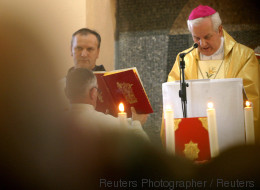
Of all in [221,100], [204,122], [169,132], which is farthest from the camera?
[221,100]

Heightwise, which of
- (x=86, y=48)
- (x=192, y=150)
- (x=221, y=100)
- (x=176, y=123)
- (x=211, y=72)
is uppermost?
(x=86, y=48)

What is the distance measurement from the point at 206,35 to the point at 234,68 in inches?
15.6

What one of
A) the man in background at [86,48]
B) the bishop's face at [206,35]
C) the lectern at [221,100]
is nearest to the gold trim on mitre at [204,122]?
the lectern at [221,100]

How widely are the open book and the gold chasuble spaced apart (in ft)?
2.27

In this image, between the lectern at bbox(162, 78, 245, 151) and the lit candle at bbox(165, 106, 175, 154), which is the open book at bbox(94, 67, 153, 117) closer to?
the lectern at bbox(162, 78, 245, 151)

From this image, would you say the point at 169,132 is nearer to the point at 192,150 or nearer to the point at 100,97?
the point at 192,150

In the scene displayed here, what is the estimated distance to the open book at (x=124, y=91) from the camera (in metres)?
2.05

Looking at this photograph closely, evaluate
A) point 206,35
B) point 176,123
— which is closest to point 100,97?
point 176,123

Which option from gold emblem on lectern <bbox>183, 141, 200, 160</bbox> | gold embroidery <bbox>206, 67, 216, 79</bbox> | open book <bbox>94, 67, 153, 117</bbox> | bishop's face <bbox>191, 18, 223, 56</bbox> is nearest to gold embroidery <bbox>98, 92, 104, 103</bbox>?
open book <bbox>94, 67, 153, 117</bbox>

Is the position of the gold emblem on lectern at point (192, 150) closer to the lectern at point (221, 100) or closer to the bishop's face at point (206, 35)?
the lectern at point (221, 100)

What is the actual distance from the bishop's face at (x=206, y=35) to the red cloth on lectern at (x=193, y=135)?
1.82 m

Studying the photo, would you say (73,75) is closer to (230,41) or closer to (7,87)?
(7,87)

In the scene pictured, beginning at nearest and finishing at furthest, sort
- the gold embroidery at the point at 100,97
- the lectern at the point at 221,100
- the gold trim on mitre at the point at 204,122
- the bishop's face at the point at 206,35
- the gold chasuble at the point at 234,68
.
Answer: the gold trim on mitre at the point at 204,122, the lectern at the point at 221,100, the gold embroidery at the point at 100,97, the gold chasuble at the point at 234,68, the bishop's face at the point at 206,35

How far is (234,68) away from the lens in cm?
311
